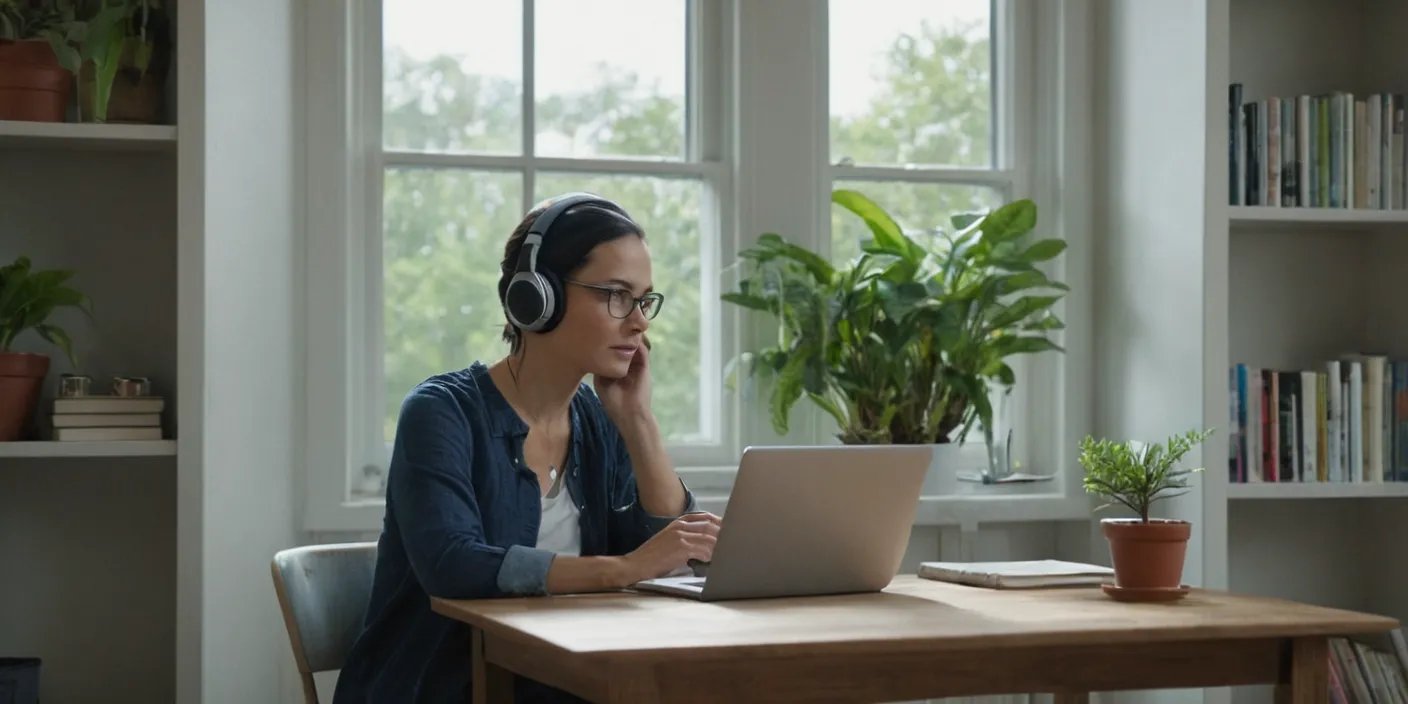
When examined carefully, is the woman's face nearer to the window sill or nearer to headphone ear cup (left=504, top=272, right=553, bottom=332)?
headphone ear cup (left=504, top=272, right=553, bottom=332)

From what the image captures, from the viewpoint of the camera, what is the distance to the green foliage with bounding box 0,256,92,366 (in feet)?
9.21

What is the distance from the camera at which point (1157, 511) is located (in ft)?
11.3

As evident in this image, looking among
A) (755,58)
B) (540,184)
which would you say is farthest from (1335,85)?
(540,184)

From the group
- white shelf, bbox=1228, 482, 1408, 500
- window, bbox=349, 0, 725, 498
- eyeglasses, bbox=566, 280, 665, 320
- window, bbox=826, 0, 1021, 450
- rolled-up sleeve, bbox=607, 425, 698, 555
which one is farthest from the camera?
window, bbox=826, 0, 1021, 450

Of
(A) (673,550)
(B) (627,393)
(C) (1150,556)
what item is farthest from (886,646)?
(B) (627,393)

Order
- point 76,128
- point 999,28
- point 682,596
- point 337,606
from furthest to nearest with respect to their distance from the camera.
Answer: point 999,28, point 76,128, point 337,606, point 682,596

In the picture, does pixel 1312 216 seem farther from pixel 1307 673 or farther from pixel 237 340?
pixel 237 340

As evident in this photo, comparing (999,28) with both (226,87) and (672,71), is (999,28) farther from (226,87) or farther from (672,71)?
(226,87)

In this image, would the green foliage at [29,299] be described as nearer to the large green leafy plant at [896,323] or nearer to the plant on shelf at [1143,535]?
the large green leafy plant at [896,323]

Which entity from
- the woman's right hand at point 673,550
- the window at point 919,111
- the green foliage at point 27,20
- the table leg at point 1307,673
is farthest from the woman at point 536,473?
the window at point 919,111

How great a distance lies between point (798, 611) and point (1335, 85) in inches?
94.7

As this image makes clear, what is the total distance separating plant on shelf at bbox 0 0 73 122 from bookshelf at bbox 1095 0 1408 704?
7.63 ft

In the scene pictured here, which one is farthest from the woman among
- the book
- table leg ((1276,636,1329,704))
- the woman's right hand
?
table leg ((1276,636,1329,704))

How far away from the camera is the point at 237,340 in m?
2.92
